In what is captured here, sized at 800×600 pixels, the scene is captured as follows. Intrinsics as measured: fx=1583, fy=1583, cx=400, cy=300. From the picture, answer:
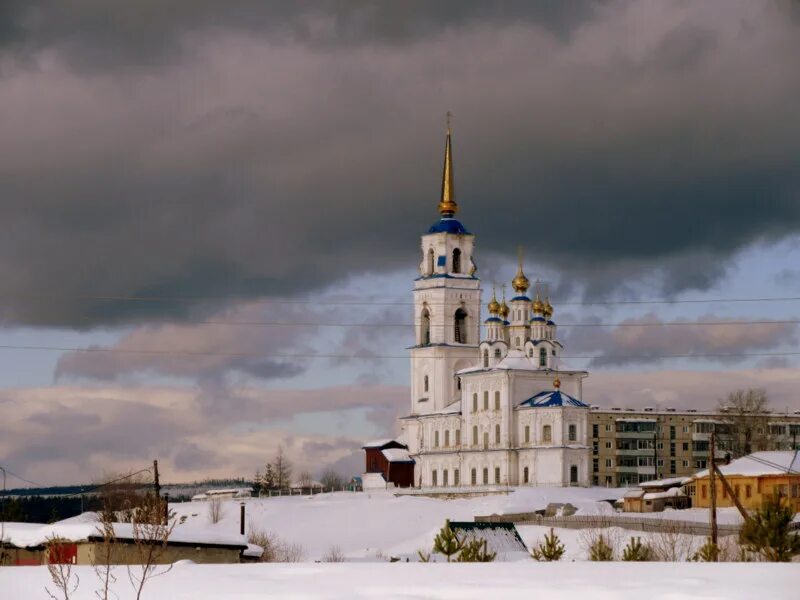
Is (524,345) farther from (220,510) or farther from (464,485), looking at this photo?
(220,510)

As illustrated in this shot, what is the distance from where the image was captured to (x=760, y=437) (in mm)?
116625

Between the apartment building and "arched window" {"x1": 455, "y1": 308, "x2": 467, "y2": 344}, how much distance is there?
18059 mm

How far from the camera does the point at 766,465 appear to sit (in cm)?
7925

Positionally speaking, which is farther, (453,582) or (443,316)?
(443,316)

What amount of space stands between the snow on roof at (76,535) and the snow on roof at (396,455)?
69519mm

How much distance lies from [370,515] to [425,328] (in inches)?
1041

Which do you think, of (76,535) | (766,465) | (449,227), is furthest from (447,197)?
(76,535)

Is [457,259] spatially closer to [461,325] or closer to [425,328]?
[461,325]

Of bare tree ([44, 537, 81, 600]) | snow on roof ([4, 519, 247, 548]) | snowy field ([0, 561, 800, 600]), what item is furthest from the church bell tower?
snowy field ([0, 561, 800, 600])

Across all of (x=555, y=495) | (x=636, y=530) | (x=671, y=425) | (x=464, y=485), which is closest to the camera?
(x=636, y=530)

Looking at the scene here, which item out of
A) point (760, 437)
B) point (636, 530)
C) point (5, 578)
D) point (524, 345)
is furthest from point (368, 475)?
point (5, 578)

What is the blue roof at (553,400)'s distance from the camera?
327 ft

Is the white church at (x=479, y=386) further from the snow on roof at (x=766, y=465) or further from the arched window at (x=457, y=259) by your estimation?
the snow on roof at (x=766, y=465)

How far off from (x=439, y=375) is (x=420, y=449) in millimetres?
5456
